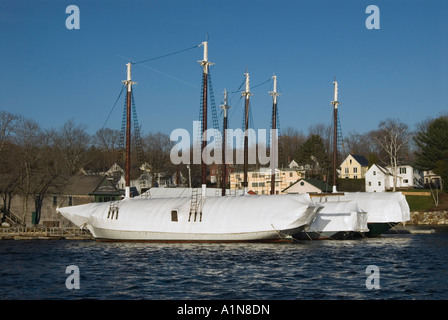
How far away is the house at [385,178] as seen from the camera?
4284 inches

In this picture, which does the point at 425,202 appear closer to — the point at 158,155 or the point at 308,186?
the point at 308,186

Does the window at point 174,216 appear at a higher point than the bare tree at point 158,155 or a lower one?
lower

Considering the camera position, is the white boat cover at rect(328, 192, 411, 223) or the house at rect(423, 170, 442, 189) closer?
the white boat cover at rect(328, 192, 411, 223)

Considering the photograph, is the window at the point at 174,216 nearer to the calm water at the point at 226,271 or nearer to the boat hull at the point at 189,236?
the boat hull at the point at 189,236

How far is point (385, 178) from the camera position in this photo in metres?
109

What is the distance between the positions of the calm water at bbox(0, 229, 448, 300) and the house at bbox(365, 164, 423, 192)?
62.4 metres

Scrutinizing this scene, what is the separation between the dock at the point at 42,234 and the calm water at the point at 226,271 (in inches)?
359

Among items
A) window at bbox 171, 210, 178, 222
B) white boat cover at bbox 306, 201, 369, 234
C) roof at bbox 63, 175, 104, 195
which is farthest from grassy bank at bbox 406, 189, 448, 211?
window at bbox 171, 210, 178, 222

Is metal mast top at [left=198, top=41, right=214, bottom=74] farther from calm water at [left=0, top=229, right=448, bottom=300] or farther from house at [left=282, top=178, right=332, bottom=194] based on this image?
house at [left=282, top=178, right=332, bottom=194]

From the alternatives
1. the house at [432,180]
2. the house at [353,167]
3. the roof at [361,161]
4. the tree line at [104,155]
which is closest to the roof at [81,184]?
the tree line at [104,155]

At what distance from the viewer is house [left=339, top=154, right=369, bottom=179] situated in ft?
394

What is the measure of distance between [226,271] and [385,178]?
8426cm
